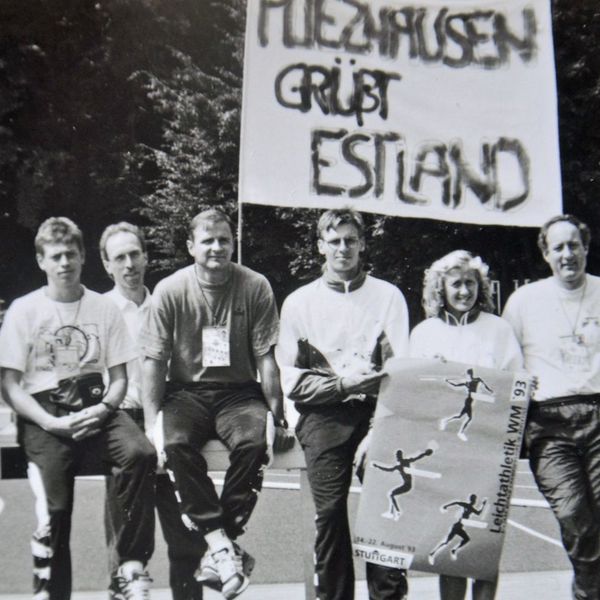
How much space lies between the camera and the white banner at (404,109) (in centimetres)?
430

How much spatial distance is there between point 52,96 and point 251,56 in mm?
2168

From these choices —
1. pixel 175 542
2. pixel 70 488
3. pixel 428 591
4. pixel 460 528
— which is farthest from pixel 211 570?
A: pixel 428 591

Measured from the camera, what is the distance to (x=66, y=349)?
12.5ft

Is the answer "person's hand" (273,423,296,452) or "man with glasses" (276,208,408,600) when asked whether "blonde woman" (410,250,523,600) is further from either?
"person's hand" (273,423,296,452)

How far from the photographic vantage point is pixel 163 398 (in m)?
3.87

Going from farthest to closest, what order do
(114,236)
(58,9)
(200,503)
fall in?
(58,9) < (114,236) < (200,503)

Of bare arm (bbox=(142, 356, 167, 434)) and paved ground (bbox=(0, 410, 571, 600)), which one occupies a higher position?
bare arm (bbox=(142, 356, 167, 434))

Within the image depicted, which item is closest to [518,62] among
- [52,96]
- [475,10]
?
[475,10]

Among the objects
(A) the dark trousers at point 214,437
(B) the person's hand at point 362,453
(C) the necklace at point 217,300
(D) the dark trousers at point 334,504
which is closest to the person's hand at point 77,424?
(A) the dark trousers at point 214,437

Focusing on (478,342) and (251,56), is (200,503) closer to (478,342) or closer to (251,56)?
(478,342)

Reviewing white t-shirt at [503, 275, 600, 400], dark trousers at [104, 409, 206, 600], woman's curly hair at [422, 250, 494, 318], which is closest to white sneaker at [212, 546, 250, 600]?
dark trousers at [104, 409, 206, 600]

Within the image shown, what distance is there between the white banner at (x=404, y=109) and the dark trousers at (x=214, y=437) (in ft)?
3.14

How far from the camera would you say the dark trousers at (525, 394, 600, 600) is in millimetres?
3754

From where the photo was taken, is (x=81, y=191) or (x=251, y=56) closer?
(x=251, y=56)
